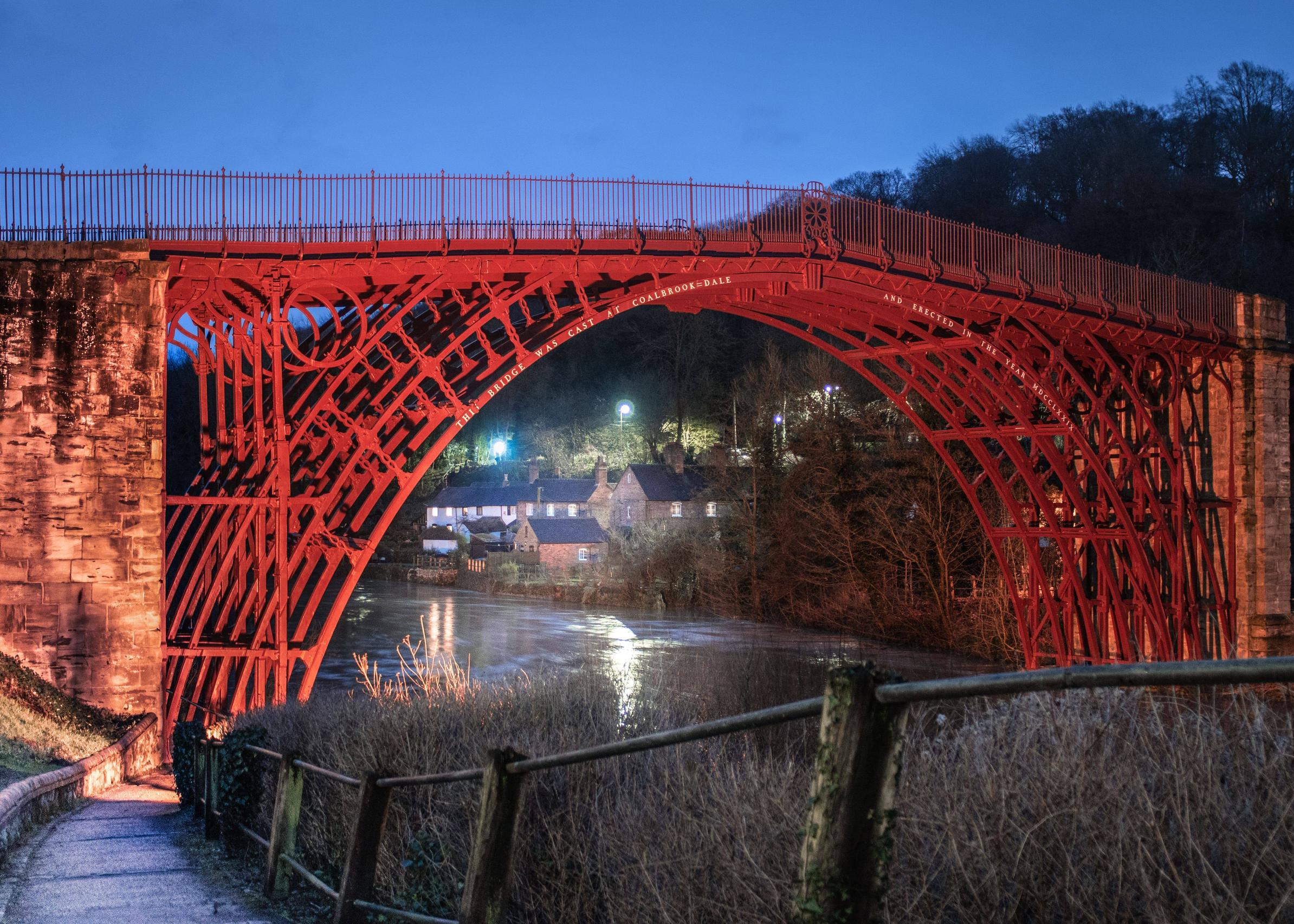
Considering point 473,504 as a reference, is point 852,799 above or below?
below

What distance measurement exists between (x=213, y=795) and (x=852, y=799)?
21.9 feet

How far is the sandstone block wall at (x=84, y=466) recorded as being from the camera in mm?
12469

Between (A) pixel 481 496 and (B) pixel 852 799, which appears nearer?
(B) pixel 852 799

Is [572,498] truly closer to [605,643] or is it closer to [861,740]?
[605,643]

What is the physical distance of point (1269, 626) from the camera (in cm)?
2078

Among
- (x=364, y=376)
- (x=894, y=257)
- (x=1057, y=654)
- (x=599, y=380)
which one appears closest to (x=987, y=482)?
(x=1057, y=654)

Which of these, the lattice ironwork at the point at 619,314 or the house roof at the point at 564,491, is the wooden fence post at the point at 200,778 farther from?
the house roof at the point at 564,491

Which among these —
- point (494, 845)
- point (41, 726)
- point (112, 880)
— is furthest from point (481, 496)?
point (494, 845)

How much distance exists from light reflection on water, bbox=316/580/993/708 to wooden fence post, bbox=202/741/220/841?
9177mm

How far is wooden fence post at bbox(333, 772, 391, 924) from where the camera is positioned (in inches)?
184

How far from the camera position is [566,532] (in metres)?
52.2

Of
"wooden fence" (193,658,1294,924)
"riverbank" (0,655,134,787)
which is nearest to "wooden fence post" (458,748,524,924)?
"wooden fence" (193,658,1294,924)

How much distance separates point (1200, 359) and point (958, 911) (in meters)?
20.6

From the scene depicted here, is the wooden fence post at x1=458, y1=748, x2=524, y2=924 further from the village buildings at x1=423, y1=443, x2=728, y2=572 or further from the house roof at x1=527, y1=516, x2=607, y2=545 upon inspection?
the house roof at x1=527, y1=516, x2=607, y2=545
